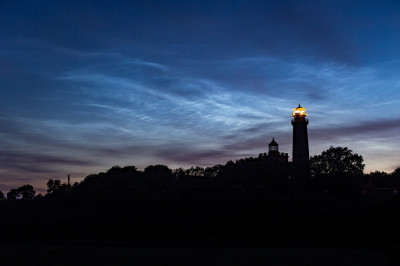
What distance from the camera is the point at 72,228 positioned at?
36.8 meters

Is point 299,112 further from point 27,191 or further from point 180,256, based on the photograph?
point 27,191

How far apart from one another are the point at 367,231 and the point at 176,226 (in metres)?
15.2

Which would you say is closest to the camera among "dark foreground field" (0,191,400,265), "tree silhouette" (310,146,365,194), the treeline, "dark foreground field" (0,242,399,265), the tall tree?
"dark foreground field" (0,242,399,265)

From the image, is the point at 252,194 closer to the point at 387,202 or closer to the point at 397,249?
the point at 387,202

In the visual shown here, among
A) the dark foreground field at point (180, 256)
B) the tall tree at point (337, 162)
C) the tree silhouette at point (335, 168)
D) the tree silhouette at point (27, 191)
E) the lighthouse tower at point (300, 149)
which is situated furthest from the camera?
the tree silhouette at point (27, 191)

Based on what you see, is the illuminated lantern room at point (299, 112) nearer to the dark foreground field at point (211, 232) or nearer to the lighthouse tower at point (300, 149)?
the lighthouse tower at point (300, 149)

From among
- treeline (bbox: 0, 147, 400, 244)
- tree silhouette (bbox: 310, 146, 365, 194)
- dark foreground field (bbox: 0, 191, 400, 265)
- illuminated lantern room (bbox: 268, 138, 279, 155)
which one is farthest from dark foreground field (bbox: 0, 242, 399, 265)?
illuminated lantern room (bbox: 268, 138, 279, 155)

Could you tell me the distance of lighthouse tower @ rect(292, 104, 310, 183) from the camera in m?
58.3

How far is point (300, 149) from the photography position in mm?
58375

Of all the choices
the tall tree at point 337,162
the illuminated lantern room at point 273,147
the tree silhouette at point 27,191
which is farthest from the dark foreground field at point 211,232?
the tree silhouette at point 27,191

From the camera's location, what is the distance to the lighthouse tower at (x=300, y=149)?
58312mm

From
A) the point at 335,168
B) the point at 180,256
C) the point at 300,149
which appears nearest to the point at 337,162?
the point at 335,168

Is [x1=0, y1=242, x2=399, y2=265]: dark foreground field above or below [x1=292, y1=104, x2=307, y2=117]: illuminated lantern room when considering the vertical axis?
below

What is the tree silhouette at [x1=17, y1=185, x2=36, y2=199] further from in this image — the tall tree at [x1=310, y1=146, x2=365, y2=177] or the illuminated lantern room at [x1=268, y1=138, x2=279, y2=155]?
the tall tree at [x1=310, y1=146, x2=365, y2=177]
